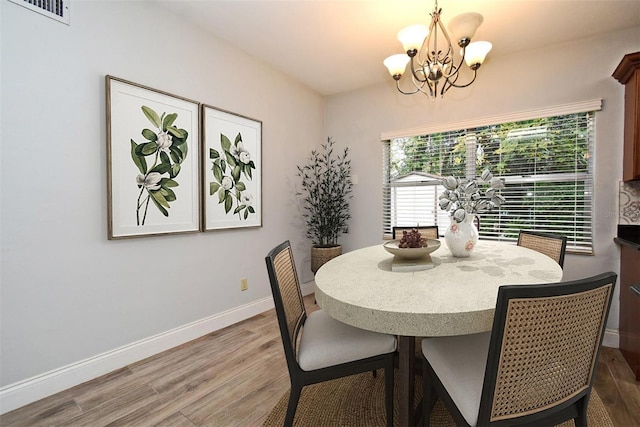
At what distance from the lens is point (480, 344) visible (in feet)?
4.14

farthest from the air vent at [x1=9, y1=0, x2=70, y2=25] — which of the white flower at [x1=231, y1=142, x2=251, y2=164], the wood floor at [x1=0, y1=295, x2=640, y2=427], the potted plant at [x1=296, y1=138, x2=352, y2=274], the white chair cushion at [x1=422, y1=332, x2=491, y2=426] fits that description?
the white chair cushion at [x1=422, y1=332, x2=491, y2=426]

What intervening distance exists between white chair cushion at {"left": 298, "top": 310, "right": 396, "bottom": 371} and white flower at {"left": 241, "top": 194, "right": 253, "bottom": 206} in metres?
1.78

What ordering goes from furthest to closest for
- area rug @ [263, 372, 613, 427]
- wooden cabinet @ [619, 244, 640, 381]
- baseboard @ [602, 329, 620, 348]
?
baseboard @ [602, 329, 620, 348], wooden cabinet @ [619, 244, 640, 381], area rug @ [263, 372, 613, 427]

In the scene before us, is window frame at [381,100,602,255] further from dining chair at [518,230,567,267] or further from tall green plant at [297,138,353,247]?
tall green plant at [297,138,353,247]

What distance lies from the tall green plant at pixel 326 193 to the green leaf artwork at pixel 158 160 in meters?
1.52

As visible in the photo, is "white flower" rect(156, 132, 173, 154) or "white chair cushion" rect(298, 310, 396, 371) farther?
"white flower" rect(156, 132, 173, 154)

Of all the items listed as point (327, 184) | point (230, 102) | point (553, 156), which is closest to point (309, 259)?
point (327, 184)

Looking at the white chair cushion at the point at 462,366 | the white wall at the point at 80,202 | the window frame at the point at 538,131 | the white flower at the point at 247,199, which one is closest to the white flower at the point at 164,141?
the white wall at the point at 80,202

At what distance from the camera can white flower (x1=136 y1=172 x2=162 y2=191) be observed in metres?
2.19

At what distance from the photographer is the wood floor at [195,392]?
1.62 meters

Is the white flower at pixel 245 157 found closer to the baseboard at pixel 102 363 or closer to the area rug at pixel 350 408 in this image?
the baseboard at pixel 102 363

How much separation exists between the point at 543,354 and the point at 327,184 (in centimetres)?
301

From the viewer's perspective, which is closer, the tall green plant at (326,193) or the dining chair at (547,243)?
the dining chair at (547,243)

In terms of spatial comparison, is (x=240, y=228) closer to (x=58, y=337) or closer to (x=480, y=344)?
(x=58, y=337)
